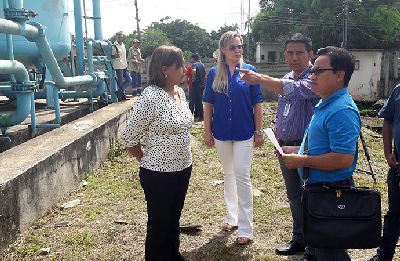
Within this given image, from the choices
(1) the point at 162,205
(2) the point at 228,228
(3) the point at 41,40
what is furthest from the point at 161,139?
(3) the point at 41,40

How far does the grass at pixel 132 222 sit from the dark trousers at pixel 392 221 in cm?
25

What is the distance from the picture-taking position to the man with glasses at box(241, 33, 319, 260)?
119 inches

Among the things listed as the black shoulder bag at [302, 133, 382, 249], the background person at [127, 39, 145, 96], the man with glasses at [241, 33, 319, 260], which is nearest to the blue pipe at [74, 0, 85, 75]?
the background person at [127, 39, 145, 96]

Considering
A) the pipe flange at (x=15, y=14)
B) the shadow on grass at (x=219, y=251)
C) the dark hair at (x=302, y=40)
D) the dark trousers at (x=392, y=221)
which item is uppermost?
the pipe flange at (x=15, y=14)

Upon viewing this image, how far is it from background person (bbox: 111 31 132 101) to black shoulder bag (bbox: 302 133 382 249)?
7952 mm

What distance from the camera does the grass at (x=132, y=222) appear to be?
11.4 feet

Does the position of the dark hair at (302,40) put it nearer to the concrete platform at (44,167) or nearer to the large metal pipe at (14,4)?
the concrete platform at (44,167)

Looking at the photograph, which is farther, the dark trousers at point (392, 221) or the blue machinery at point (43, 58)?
the blue machinery at point (43, 58)

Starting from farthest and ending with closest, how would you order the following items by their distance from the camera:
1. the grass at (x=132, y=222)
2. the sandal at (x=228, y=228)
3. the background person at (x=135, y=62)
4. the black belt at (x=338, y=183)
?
the background person at (x=135, y=62)
the sandal at (x=228, y=228)
the grass at (x=132, y=222)
the black belt at (x=338, y=183)

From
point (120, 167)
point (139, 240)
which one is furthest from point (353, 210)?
point (120, 167)

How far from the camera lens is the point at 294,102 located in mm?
3275

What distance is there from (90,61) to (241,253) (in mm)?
5729

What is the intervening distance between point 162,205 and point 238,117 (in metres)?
1.18

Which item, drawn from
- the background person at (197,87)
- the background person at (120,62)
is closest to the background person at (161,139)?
the background person at (120,62)
